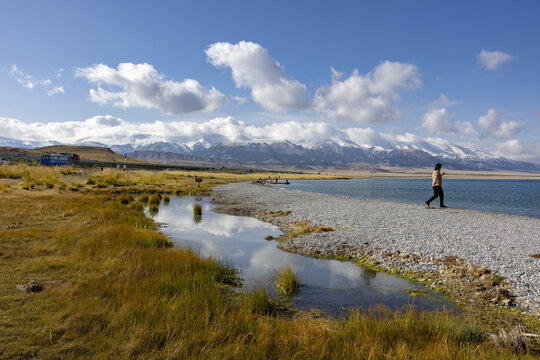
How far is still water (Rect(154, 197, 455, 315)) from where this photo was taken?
8.65 metres

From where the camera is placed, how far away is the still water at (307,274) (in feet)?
28.4

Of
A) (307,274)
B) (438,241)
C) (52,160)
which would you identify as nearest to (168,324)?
(307,274)

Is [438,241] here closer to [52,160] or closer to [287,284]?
[287,284]

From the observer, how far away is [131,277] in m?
8.36

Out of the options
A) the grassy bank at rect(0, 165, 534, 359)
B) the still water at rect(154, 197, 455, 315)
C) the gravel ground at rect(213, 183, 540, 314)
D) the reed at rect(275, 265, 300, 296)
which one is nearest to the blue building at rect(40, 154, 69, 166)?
the still water at rect(154, 197, 455, 315)

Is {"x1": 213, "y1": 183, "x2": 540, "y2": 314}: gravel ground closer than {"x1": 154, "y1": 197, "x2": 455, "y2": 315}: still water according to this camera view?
No

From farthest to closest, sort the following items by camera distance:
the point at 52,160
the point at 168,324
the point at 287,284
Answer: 1. the point at 52,160
2. the point at 287,284
3. the point at 168,324

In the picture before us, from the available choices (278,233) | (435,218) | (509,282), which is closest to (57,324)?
(509,282)

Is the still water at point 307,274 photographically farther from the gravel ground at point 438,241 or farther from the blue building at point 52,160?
the blue building at point 52,160

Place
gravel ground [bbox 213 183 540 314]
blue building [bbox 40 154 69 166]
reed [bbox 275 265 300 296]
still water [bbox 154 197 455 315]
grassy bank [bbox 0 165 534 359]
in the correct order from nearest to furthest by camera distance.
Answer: grassy bank [bbox 0 165 534 359] → still water [bbox 154 197 455 315] → reed [bbox 275 265 300 296] → gravel ground [bbox 213 183 540 314] → blue building [bbox 40 154 69 166]

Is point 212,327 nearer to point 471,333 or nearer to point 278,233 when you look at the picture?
point 471,333

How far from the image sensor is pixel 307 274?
11.1m

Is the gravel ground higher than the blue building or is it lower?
lower

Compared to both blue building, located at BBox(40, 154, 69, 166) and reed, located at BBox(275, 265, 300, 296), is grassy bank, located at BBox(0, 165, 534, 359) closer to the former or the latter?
reed, located at BBox(275, 265, 300, 296)
